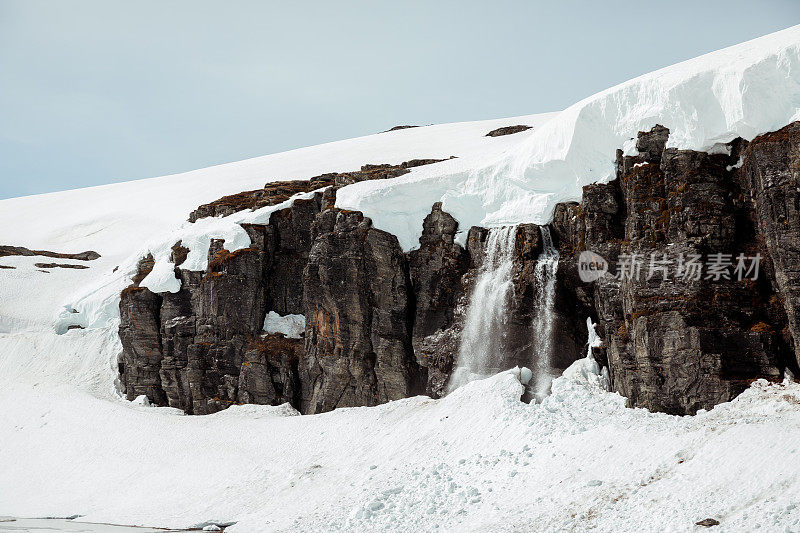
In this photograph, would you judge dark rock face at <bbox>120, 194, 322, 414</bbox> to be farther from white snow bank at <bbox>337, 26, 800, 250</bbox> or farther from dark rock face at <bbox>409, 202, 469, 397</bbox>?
dark rock face at <bbox>409, 202, 469, 397</bbox>

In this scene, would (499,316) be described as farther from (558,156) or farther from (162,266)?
(162,266)

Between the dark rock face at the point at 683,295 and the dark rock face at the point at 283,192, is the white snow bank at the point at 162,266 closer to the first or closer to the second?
the dark rock face at the point at 283,192

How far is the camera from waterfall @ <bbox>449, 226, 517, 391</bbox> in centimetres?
2814

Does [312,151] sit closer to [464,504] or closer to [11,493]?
[11,493]

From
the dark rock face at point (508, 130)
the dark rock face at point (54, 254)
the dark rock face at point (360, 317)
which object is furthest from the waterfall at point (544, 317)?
the dark rock face at point (54, 254)

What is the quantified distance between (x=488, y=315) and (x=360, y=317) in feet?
21.4

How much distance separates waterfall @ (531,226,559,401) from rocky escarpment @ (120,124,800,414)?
0.71 feet

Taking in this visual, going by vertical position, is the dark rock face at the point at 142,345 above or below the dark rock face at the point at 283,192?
below

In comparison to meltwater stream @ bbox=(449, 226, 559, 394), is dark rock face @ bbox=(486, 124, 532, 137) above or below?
above

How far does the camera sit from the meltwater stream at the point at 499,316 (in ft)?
89.5

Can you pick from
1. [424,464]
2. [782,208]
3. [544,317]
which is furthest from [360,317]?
[782,208]

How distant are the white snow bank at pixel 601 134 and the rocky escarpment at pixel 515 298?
694mm

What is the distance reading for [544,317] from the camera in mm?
27391

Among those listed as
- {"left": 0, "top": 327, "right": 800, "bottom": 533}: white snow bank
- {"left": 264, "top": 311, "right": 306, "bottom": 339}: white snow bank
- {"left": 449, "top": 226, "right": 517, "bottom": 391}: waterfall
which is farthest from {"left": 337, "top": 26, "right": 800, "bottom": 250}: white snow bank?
{"left": 0, "top": 327, "right": 800, "bottom": 533}: white snow bank
